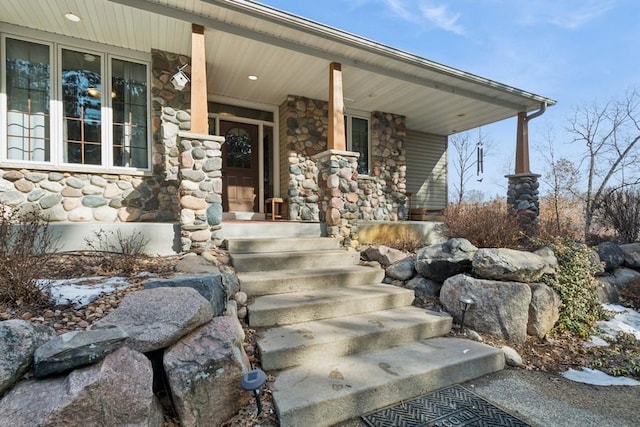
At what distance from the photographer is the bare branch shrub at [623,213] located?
5102 mm

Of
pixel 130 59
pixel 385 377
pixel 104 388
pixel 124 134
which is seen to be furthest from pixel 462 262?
pixel 130 59

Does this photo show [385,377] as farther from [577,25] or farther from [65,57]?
[577,25]

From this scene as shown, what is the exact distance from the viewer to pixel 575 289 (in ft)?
10.5

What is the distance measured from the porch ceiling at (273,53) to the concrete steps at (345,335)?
12.2ft

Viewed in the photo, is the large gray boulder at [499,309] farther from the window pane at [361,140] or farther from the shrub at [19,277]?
the window pane at [361,140]

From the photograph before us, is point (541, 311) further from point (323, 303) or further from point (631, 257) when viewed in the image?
point (631, 257)

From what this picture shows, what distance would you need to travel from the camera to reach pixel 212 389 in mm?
1676

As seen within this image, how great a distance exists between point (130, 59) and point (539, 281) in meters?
6.23

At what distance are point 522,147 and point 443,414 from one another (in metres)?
6.24

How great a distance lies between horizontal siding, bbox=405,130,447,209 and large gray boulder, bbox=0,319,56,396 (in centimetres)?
814

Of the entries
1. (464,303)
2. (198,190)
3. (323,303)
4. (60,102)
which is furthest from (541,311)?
(60,102)

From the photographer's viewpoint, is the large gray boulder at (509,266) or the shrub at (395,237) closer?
the large gray boulder at (509,266)

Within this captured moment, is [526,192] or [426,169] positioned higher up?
[426,169]

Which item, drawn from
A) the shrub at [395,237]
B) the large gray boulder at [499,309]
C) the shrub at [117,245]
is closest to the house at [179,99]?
the shrub at [117,245]
